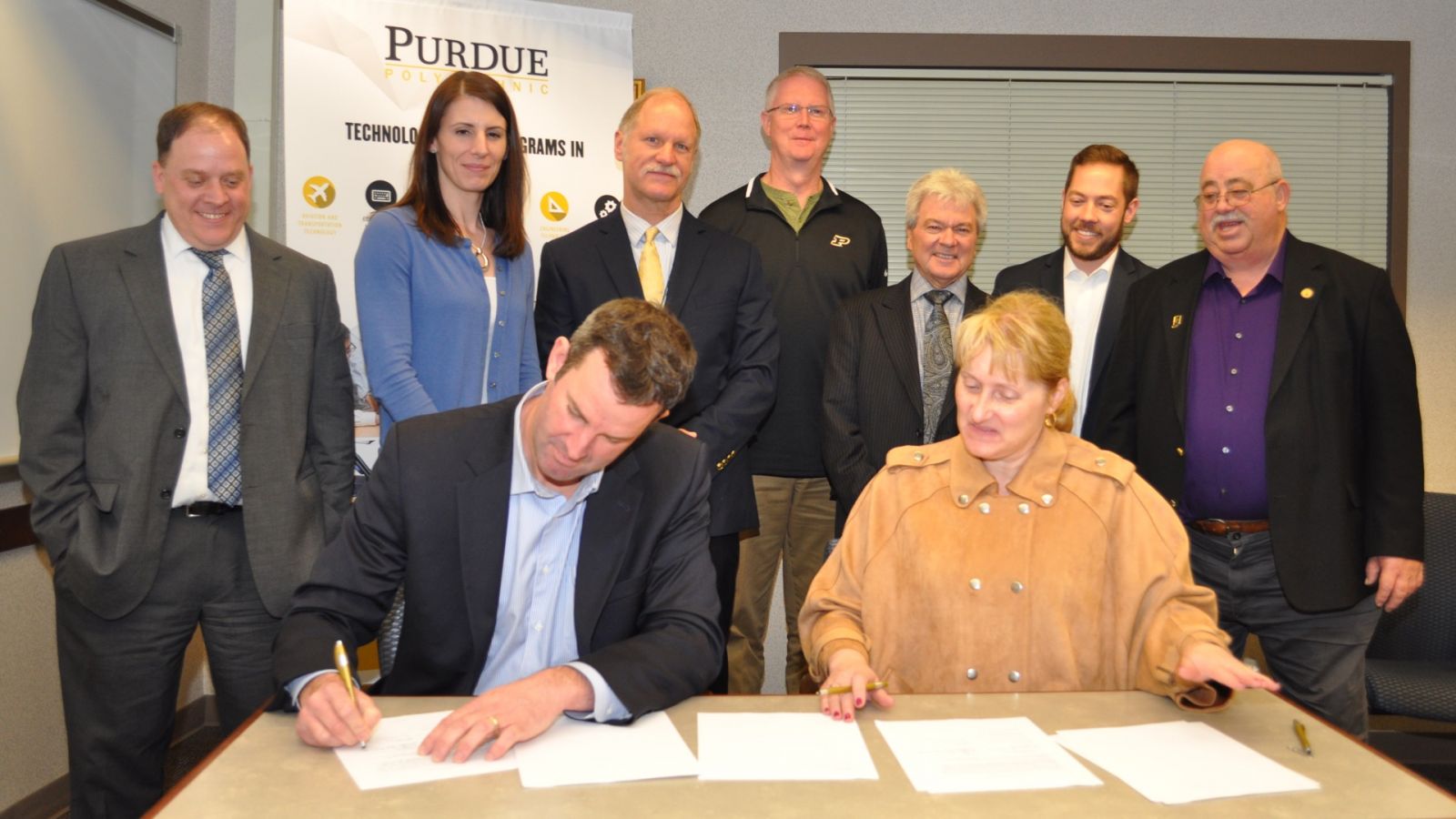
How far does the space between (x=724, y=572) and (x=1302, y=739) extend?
186 cm

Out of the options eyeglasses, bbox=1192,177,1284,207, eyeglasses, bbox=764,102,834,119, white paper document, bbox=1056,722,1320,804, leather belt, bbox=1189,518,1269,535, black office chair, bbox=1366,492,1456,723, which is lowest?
black office chair, bbox=1366,492,1456,723

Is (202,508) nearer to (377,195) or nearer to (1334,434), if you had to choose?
(377,195)

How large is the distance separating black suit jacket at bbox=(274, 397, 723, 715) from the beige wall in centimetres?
302

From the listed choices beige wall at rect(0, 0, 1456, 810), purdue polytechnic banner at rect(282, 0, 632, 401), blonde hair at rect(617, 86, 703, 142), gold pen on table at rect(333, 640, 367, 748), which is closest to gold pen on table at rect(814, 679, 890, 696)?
gold pen on table at rect(333, 640, 367, 748)

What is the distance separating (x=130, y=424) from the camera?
2680mm

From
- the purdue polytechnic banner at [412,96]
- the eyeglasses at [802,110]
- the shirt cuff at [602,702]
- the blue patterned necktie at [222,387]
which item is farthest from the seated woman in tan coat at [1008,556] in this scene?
the purdue polytechnic banner at [412,96]

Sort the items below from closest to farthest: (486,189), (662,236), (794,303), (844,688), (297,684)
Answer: (297,684)
(844,688)
(486,189)
(662,236)
(794,303)

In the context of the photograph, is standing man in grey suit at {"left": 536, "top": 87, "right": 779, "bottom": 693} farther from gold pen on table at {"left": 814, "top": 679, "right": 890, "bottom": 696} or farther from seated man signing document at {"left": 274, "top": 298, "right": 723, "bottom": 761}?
gold pen on table at {"left": 814, "top": 679, "right": 890, "bottom": 696}

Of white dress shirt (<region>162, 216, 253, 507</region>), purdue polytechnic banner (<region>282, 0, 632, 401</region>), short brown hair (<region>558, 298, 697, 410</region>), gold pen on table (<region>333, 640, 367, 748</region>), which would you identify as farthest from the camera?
purdue polytechnic banner (<region>282, 0, 632, 401</region>)

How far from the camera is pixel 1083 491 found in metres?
2.27

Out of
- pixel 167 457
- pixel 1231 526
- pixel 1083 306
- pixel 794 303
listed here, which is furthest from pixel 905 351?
pixel 167 457

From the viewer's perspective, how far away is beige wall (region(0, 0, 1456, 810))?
4816mm

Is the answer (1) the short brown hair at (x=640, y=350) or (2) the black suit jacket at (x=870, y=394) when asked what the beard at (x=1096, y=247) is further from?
(1) the short brown hair at (x=640, y=350)

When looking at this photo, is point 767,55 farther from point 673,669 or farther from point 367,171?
point 673,669
